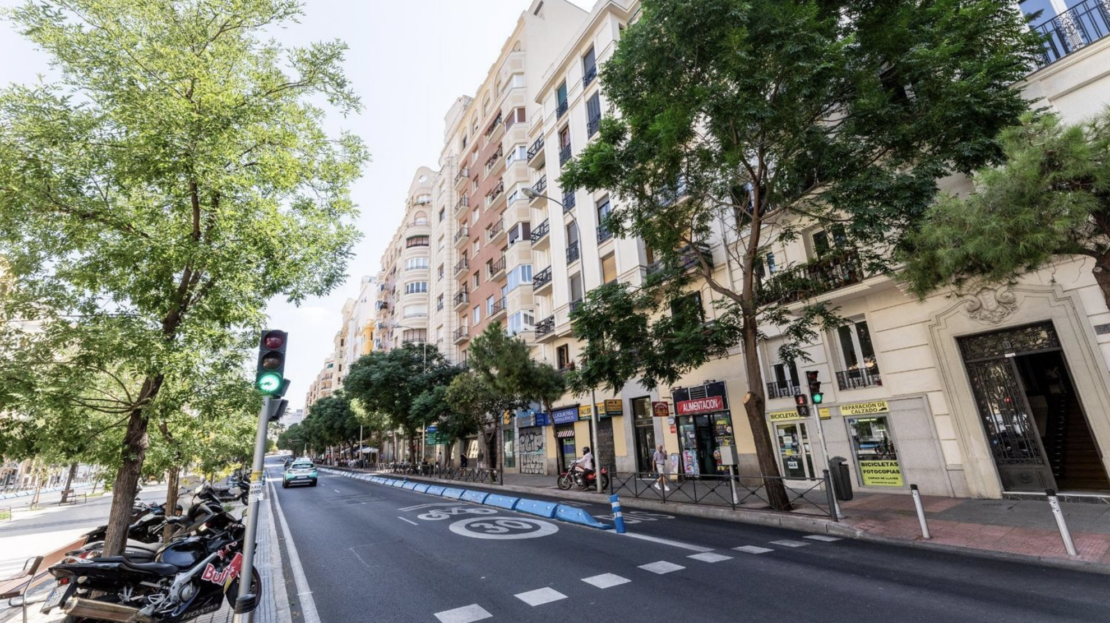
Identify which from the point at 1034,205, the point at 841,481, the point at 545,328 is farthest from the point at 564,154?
the point at 1034,205

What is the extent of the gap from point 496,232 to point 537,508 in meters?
27.2

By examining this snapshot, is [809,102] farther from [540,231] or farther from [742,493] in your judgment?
[540,231]

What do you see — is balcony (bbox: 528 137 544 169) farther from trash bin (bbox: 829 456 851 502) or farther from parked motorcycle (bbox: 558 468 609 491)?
trash bin (bbox: 829 456 851 502)

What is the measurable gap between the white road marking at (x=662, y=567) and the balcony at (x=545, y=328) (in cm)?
1922

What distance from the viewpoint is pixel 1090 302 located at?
404 inches

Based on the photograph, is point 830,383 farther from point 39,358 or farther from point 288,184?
point 39,358

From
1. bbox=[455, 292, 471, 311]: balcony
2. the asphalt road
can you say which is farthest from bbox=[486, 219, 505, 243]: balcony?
the asphalt road

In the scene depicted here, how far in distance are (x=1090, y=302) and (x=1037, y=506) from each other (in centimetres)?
463

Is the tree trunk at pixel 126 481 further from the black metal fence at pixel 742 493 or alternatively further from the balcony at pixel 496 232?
the balcony at pixel 496 232

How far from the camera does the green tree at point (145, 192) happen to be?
20.0 feet

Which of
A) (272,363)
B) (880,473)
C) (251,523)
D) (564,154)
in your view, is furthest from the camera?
(564,154)

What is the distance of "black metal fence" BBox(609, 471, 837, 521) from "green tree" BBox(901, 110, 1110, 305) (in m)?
5.29

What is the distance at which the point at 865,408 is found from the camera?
541 inches

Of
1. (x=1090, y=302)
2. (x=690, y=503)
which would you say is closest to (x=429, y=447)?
(x=690, y=503)
